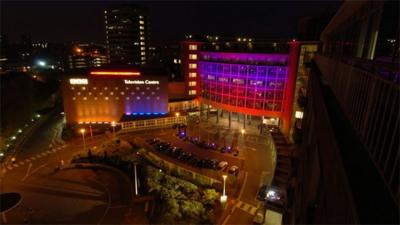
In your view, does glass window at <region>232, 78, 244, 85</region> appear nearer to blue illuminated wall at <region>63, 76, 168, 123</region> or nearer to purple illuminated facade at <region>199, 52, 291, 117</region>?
purple illuminated facade at <region>199, 52, 291, 117</region>

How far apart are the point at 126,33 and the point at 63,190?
8253 centimetres

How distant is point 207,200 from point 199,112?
98.5ft

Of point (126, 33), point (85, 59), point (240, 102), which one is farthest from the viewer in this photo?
point (85, 59)

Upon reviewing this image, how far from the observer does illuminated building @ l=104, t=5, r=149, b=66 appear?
9681 cm

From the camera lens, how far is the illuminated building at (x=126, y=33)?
318 ft

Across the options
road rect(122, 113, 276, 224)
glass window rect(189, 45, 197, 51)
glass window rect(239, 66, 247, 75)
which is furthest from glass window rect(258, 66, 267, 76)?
glass window rect(189, 45, 197, 51)

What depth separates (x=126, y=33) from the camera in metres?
97.8

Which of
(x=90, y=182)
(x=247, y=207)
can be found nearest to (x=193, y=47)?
(x=90, y=182)

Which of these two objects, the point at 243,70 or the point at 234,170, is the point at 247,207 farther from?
the point at 243,70

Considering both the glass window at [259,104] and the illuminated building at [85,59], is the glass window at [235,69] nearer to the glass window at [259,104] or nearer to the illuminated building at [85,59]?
the glass window at [259,104]

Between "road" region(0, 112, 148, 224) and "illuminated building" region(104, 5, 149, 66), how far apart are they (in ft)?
224

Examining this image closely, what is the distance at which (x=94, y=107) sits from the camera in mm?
45906

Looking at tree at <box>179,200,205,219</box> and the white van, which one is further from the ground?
the white van

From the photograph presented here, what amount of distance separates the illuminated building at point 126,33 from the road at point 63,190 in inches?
2691
